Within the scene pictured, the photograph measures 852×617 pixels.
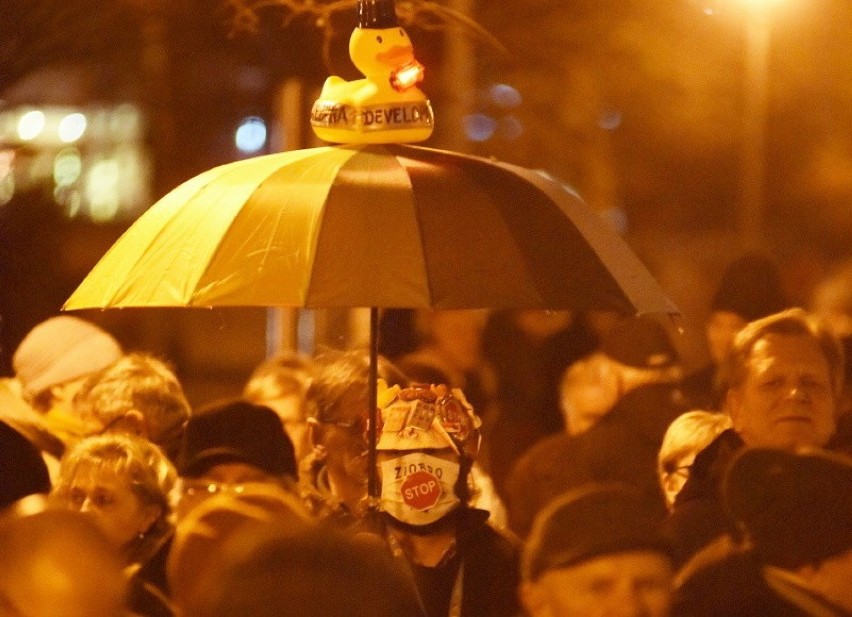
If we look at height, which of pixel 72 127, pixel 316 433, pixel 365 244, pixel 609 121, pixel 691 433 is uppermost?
pixel 609 121

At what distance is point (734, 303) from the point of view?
9727 millimetres

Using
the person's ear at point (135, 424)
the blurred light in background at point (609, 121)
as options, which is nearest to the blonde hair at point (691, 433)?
the person's ear at point (135, 424)

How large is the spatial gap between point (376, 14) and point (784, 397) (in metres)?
1.66

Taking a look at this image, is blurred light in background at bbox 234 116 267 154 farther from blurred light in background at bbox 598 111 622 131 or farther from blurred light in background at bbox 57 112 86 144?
Result: blurred light in background at bbox 598 111 622 131

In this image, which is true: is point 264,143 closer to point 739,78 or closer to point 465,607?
point 465,607

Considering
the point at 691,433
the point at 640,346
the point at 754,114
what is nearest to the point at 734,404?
the point at 691,433

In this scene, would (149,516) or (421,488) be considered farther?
(149,516)

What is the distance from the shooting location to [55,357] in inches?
310

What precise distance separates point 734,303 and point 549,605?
5.73 meters

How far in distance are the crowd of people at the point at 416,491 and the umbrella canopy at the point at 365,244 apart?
59 centimetres

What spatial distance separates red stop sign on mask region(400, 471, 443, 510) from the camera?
529cm

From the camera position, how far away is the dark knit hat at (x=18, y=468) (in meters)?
6.15

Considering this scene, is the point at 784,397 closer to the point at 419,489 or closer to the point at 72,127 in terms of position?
the point at 419,489

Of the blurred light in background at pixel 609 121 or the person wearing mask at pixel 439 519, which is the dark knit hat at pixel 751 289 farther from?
the blurred light in background at pixel 609 121
